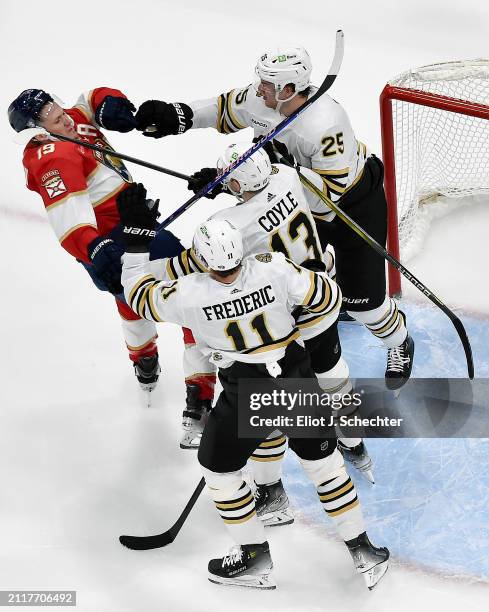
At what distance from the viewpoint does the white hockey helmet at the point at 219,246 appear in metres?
2.59

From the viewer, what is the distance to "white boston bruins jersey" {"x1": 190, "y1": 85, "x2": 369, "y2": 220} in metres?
3.17

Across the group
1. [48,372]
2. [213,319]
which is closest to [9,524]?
[48,372]

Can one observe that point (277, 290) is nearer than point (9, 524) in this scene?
Yes

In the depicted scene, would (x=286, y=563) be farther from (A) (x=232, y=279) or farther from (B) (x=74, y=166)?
(B) (x=74, y=166)

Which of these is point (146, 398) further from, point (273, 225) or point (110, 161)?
point (273, 225)

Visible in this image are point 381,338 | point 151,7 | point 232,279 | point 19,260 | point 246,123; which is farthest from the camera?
point 151,7

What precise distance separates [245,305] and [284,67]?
34.5 inches

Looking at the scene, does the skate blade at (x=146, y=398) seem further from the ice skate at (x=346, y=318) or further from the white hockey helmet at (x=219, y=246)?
the white hockey helmet at (x=219, y=246)

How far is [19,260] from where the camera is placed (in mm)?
4461

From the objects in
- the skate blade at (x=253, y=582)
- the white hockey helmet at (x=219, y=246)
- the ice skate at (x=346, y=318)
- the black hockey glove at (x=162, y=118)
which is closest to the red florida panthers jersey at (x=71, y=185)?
the black hockey glove at (x=162, y=118)

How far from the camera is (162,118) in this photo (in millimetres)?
3447

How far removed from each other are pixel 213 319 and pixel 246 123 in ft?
3.51

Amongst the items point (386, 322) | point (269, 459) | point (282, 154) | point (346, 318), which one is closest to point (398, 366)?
point (386, 322)

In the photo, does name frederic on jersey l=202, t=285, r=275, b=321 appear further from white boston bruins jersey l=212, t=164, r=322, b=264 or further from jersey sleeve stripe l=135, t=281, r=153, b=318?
white boston bruins jersey l=212, t=164, r=322, b=264
